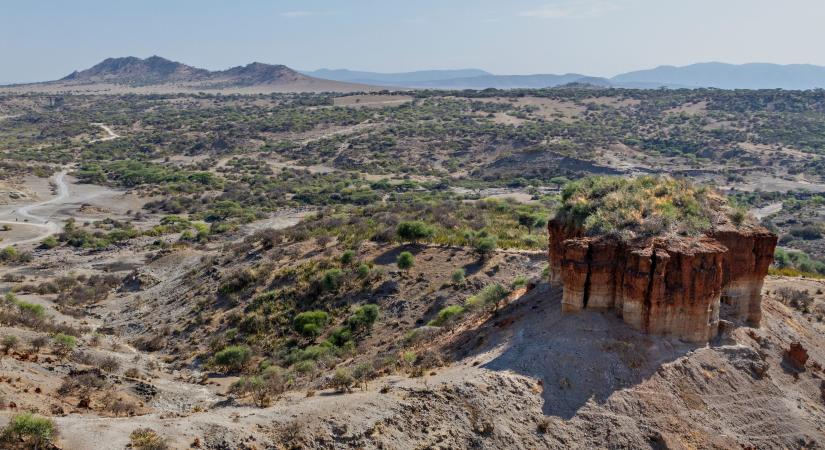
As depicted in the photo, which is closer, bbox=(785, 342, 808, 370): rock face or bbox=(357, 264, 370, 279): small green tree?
bbox=(785, 342, 808, 370): rock face

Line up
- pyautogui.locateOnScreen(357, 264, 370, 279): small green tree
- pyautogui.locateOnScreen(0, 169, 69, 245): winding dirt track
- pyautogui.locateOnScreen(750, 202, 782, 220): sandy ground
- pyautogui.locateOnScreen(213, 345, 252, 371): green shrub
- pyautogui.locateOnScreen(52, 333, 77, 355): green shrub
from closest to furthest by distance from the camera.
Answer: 1. pyautogui.locateOnScreen(52, 333, 77, 355): green shrub
2. pyautogui.locateOnScreen(213, 345, 252, 371): green shrub
3. pyautogui.locateOnScreen(357, 264, 370, 279): small green tree
4. pyautogui.locateOnScreen(0, 169, 69, 245): winding dirt track
5. pyautogui.locateOnScreen(750, 202, 782, 220): sandy ground

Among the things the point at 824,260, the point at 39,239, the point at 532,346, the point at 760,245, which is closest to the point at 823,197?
the point at 824,260

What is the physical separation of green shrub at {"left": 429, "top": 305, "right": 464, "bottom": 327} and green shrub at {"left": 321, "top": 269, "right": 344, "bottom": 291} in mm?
5200

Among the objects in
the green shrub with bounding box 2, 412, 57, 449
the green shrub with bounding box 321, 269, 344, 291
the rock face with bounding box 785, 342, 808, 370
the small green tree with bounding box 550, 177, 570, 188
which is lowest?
the small green tree with bounding box 550, 177, 570, 188

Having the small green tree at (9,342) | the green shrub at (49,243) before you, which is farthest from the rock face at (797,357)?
the green shrub at (49,243)

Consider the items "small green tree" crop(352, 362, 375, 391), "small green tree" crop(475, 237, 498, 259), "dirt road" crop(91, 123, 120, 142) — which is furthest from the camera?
"dirt road" crop(91, 123, 120, 142)

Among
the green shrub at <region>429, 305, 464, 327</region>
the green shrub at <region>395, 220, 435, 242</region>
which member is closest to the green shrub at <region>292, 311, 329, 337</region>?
the green shrub at <region>429, 305, 464, 327</region>

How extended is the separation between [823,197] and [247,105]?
11289cm

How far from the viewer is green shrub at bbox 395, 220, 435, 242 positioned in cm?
2830

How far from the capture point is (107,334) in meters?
24.5

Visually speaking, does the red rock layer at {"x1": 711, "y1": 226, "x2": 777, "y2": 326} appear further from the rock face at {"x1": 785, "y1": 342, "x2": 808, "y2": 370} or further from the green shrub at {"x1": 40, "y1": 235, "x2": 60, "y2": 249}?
the green shrub at {"x1": 40, "y1": 235, "x2": 60, "y2": 249}

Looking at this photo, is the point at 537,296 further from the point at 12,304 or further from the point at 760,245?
the point at 12,304

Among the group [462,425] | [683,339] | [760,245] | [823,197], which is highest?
[760,245]

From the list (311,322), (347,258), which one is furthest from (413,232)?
(311,322)
